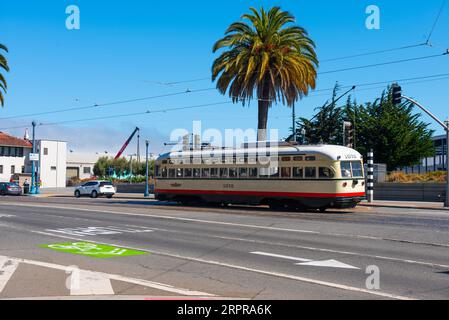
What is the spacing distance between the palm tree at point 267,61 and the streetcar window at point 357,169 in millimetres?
8883

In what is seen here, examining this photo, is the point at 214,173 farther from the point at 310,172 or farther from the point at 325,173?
the point at 325,173

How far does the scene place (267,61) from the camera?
3272 centimetres

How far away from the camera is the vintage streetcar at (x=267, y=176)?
25.6m

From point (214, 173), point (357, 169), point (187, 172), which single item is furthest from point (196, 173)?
point (357, 169)

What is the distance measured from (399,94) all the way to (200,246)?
677 inches

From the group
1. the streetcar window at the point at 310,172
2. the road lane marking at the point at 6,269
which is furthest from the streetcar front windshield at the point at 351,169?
the road lane marking at the point at 6,269

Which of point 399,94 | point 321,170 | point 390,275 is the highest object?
point 399,94

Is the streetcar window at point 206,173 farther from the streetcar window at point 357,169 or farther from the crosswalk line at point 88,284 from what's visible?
the crosswalk line at point 88,284

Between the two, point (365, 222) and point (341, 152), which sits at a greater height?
point (341, 152)

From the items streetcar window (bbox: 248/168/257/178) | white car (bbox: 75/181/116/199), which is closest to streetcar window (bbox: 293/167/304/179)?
streetcar window (bbox: 248/168/257/178)

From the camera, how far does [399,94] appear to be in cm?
2702

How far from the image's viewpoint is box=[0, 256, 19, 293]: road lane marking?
29.6 ft
